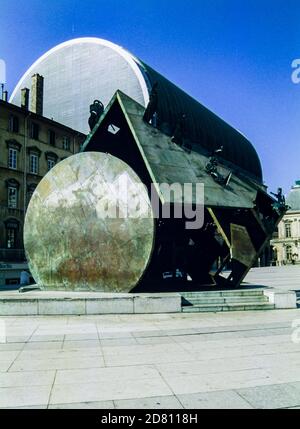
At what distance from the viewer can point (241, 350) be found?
23.4ft

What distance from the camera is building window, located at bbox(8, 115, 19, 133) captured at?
40406 mm

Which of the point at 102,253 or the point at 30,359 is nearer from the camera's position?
the point at 30,359

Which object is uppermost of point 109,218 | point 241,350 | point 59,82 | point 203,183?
point 59,82

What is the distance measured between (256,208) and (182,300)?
13.8ft

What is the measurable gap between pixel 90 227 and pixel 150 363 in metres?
6.85

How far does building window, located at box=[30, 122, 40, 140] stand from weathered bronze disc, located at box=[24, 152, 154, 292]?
3136cm

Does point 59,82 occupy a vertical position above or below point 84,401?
above

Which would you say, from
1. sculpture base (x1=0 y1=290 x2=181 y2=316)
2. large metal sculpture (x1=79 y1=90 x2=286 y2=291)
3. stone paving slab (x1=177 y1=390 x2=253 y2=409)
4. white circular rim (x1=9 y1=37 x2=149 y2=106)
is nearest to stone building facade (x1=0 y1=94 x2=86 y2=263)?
white circular rim (x1=9 y1=37 x2=149 y2=106)

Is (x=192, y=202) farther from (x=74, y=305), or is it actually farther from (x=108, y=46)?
(x=108, y=46)

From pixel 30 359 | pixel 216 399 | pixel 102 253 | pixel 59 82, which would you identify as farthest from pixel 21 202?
pixel 216 399

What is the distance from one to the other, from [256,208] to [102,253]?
547cm

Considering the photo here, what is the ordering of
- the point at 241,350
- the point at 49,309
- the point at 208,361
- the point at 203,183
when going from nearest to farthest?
the point at 208,361 → the point at 241,350 → the point at 49,309 → the point at 203,183
